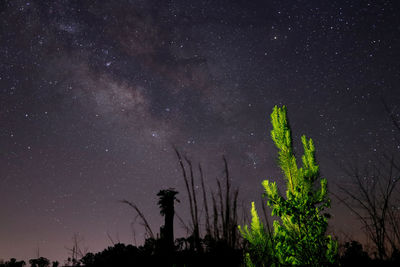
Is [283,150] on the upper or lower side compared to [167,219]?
upper

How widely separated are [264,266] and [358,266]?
5.26 m

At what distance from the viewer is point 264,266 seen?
5.04 m

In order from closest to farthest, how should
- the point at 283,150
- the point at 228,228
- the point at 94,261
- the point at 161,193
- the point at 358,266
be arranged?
1. the point at 228,228
2. the point at 283,150
3. the point at 358,266
4. the point at 94,261
5. the point at 161,193

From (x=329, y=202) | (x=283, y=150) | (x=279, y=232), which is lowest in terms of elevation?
(x=279, y=232)

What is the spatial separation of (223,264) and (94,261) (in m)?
9.30

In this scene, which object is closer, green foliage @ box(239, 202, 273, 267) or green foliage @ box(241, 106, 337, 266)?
green foliage @ box(241, 106, 337, 266)

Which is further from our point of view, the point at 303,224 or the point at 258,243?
the point at 258,243

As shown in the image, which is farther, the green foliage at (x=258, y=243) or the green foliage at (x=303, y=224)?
the green foliage at (x=258, y=243)

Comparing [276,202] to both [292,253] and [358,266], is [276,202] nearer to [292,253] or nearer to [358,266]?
[292,253]

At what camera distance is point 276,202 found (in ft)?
14.3

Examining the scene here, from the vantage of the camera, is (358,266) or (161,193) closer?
(358,266)

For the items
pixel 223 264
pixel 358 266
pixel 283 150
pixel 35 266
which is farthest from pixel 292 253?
pixel 35 266

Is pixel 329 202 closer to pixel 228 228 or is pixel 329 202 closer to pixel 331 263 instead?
pixel 331 263

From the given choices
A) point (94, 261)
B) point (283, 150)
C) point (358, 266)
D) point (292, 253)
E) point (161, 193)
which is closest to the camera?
point (292, 253)
